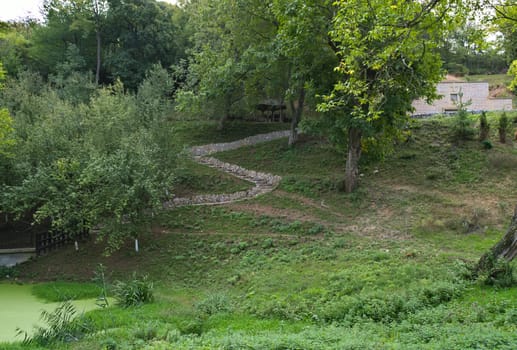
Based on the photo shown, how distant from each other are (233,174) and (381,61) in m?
15.4

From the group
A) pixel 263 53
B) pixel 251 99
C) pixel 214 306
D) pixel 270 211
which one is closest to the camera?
pixel 214 306

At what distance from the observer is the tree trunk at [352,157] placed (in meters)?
19.4

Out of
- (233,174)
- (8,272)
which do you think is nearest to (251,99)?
(233,174)

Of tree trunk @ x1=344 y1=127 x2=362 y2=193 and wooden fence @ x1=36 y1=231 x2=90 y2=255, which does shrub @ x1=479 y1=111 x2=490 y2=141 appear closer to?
tree trunk @ x1=344 y1=127 x2=362 y2=193

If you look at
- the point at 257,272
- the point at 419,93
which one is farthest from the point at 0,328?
the point at 419,93

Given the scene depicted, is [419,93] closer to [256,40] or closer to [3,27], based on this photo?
[256,40]

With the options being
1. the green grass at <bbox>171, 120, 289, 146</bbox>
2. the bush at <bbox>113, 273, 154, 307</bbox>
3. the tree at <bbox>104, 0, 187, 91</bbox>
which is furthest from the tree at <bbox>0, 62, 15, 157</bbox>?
the tree at <bbox>104, 0, 187, 91</bbox>

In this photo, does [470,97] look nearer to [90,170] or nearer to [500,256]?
[500,256]

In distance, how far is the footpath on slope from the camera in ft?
71.0

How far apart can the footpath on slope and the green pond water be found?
7.96 metres

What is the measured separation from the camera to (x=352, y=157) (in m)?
19.7

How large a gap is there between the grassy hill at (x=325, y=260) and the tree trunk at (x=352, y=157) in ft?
2.04

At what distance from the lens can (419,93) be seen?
1596 centimetres

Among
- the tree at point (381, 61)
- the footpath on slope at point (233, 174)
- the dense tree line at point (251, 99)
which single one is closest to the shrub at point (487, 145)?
the dense tree line at point (251, 99)
